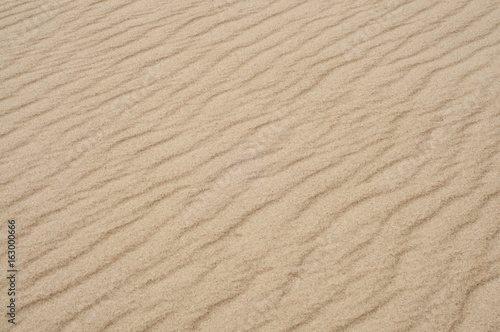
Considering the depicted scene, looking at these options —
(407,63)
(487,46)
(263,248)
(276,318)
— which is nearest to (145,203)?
(263,248)

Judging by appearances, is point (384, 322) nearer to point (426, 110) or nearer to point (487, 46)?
point (426, 110)

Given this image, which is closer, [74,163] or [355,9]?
[74,163]

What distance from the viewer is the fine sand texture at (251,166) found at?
2373 millimetres

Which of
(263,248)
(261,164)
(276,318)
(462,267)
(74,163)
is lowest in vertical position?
(462,267)

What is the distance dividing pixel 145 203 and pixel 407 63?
92.2 inches

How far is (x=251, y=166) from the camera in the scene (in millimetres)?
3035

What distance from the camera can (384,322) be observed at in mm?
2262

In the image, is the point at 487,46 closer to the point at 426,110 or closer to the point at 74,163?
the point at 426,110

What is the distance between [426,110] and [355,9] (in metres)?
1.49

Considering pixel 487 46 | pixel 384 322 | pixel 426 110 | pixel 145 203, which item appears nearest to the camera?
pixel 384 322

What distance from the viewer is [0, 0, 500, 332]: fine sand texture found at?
2373 millimetres

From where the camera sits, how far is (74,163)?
307 centimetres

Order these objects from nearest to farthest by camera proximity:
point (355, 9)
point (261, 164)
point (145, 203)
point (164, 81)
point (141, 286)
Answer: point (141, 286)
point (145, 203)
point (261, 164)
point (164, 81)
point (355, 9)

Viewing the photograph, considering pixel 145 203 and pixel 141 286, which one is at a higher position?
pixel 145 203
